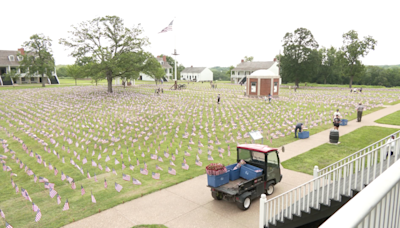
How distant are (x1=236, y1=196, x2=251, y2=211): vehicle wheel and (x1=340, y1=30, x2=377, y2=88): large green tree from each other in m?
68.4

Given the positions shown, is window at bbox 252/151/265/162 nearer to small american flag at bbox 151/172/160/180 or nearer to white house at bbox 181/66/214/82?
small american flag at bbox 151/172/160/180

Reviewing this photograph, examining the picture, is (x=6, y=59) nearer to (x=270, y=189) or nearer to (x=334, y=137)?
(x=334, y=137)

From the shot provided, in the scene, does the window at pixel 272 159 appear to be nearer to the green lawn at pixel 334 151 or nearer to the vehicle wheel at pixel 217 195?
the vehicle wheel at pixel 217 195

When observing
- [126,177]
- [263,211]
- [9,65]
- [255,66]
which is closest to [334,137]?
[263,211]

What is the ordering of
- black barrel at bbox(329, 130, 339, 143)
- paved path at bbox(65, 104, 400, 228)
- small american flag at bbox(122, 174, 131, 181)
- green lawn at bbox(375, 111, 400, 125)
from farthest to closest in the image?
1. green lawn at bbox(375, 111, 400, 125)
2. black barrel at bbox(329, 130, 339, 143)
3. small american flag at bbox(122, 174, 131, 181)
4. paved path at bbox(65, 104, 400, 228)

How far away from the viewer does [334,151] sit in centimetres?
1499

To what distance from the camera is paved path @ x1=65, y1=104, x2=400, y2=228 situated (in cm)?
804

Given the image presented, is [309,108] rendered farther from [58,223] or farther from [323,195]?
[58,223]

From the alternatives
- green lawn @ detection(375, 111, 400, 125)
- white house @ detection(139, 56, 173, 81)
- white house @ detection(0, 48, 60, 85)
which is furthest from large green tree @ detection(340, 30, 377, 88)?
white house @ detection(0, 48, 60, 85)

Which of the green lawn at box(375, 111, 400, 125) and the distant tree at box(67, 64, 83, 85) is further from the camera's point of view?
the distant tree at box(67, 64, 83, 85)

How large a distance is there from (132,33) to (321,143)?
41189mm

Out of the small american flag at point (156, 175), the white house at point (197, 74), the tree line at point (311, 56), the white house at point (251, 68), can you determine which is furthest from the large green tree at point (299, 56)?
the small american flag at point (156, 175)

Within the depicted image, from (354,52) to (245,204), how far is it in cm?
6951

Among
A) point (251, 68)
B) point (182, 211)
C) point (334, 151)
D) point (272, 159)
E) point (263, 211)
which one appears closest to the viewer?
point (263, 211)
